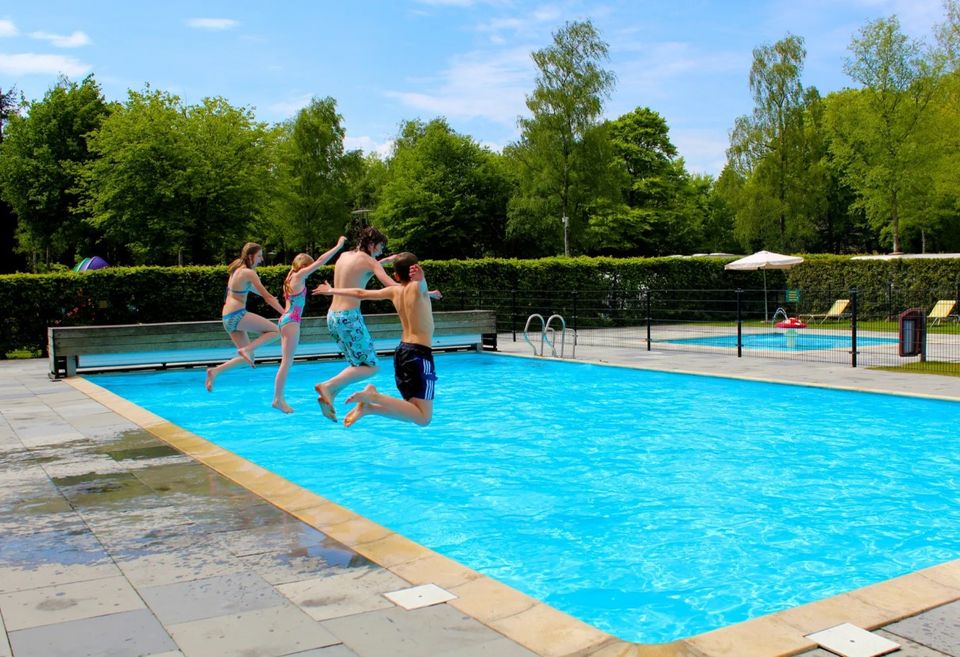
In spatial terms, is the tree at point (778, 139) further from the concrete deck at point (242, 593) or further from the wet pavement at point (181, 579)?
the concrete deck at point (242, 593)

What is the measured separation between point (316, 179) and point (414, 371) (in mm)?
54379

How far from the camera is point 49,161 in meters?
41.6

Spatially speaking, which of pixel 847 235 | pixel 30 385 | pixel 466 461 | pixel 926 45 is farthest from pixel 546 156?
pixel 466 461

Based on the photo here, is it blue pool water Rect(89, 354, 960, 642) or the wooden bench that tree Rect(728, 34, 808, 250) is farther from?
blue pool water Rect(89, 354, 960, 642)

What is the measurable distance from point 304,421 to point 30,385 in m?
6.54

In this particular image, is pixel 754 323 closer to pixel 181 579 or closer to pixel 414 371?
pixel 414 371

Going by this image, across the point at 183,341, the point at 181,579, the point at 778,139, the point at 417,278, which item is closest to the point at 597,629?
the point at 181,579

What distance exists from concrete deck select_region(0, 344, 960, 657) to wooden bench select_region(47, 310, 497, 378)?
31.8 feet

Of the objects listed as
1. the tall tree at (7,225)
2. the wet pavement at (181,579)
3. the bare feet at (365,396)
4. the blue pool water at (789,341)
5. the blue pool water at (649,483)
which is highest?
the tall tree at (7,225)

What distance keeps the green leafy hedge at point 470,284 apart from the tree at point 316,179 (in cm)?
3315

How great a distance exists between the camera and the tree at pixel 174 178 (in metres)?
33.0

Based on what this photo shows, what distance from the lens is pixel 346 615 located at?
4016 mm

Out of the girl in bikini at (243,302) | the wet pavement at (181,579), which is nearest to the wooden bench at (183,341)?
the girl in bikini at (243,302)

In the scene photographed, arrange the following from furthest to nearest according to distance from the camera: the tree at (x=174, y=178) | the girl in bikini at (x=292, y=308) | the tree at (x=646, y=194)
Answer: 1. the tree at (x=646, y=194)
2. the tree at (x=174, y=178)
3. the girl in bikini at (x=292, y=308)
